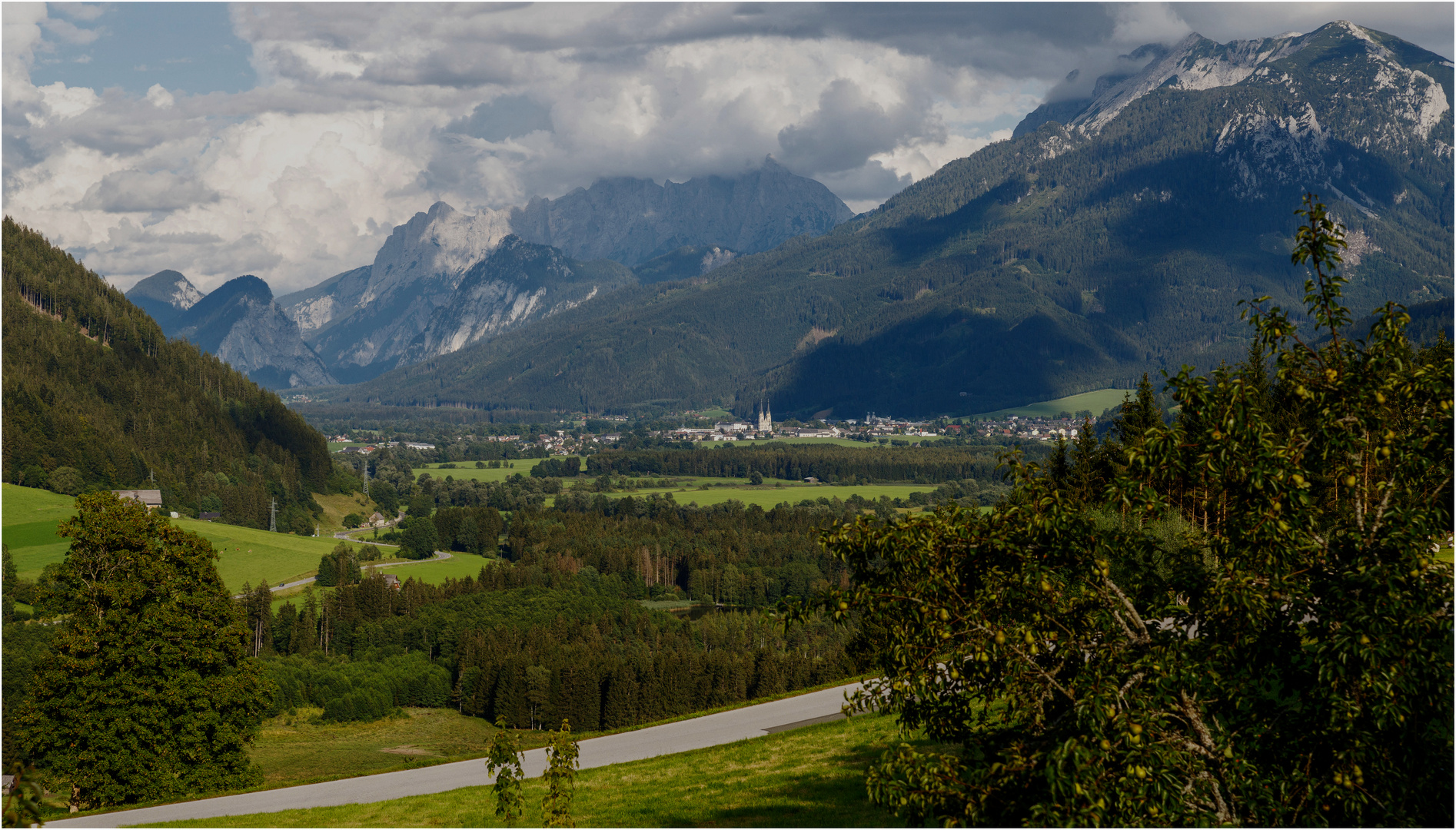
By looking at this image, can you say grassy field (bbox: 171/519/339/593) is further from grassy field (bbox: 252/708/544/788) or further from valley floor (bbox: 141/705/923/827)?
valley floor (bbox: 141/705/923/827)

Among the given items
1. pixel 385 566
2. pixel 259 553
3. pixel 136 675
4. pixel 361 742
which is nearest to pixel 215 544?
pixel 259 553

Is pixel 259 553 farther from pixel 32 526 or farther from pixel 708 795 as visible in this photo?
pixel 708 795

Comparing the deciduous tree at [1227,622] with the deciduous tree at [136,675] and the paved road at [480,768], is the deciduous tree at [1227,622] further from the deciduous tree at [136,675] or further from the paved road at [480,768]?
the deciduous tree at [136,675]

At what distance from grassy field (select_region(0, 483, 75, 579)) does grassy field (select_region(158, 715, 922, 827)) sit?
101837mm

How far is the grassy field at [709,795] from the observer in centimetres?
Result: 2159

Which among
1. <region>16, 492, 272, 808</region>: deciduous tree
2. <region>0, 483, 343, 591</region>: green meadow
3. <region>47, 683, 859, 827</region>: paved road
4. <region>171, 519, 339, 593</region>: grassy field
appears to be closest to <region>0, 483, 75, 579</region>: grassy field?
<region>0, 483, 343, 591</region>: green meadow

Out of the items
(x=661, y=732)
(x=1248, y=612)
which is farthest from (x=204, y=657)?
A: (x=1248, y=612)

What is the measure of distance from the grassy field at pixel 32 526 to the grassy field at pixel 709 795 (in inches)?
4009

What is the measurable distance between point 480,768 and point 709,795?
1202 cm

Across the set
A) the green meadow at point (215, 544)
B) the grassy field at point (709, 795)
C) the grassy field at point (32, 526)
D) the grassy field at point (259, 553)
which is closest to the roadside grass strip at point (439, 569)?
the grassy field at point (259, 553)

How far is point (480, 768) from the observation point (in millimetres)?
33094

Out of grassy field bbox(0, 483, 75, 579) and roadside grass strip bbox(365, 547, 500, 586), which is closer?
grassy field bbox(0, 483, 75, 579)

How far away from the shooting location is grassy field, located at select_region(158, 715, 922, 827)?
21594 mm

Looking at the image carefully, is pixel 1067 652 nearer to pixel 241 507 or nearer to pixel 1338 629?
pixel 1338 629
